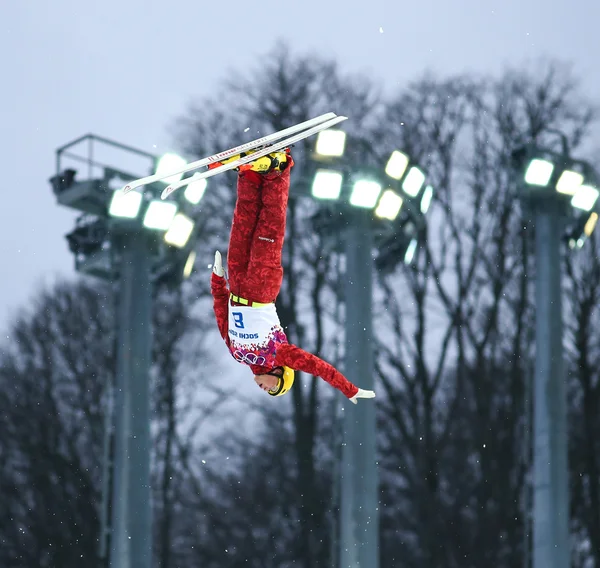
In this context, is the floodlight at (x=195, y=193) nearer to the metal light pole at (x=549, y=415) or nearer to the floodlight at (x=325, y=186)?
the floodlight at (x=325, y=186)

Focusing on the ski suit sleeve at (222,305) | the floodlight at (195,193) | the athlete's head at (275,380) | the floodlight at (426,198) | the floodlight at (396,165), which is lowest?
the athlete's head at (275,380)

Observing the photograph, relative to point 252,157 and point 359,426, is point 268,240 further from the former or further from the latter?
point 359,426

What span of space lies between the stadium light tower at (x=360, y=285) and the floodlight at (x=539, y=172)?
1.19 meters

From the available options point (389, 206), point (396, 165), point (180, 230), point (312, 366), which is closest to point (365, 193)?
point (389, 206)

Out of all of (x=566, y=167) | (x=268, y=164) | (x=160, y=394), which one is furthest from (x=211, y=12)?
(x=268, y=164)

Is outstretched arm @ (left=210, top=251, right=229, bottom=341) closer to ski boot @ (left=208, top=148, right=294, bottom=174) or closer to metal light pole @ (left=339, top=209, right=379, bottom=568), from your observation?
ski boot @ (left=208, top=148, right=294, bottom=174)

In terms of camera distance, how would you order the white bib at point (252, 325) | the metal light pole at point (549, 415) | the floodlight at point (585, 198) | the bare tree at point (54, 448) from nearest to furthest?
the white bib at point (252, 325)
the metal light pole at point (549, 415)
the floodlight at point (585, 198)
the bare tree at point (54, 448)

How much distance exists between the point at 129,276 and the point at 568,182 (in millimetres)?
5136

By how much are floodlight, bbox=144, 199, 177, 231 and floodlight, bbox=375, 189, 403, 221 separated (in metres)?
2.30

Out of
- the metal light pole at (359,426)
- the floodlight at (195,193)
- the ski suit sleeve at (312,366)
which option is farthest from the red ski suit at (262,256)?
the metal light pole at (359,426)

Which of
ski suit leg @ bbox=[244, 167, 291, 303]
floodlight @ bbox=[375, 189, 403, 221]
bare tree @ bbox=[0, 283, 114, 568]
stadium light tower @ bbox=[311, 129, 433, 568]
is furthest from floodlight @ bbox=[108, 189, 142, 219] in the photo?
ski suit leg @ bbox=[244, 167, 291, 303]

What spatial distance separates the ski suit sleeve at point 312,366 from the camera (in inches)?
242

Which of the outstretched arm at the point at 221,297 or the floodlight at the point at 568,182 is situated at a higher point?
the floodlight at the point at 568,182

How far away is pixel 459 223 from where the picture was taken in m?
19.6
